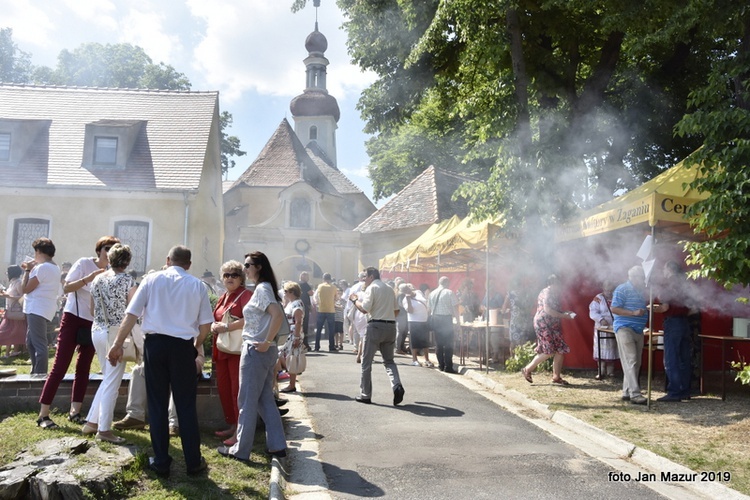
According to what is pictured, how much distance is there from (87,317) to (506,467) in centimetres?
423

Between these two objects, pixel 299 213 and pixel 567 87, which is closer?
pixel 567 87

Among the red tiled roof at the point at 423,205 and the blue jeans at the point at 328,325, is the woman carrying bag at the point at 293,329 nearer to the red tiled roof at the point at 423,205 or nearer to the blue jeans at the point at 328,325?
the blue jeans at the point at 328,325

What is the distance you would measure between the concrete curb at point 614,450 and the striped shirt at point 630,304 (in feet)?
5.18

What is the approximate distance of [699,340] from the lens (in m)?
10.6

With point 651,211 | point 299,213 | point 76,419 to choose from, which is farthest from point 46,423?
point 299,213

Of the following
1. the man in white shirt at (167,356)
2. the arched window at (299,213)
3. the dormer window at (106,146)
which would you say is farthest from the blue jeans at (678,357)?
the arched window at (299,213)

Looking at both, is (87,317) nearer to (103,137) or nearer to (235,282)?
(235,282)

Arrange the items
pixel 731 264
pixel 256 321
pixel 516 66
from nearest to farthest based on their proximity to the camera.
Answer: pixel 256 321, pixel 731 264, pixel 516 66

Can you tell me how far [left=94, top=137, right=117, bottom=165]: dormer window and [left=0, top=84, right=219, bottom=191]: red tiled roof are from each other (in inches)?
18.5

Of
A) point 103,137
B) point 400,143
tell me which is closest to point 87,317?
point 103,137

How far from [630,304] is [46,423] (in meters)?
7.08

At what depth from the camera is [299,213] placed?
42188 millimetres

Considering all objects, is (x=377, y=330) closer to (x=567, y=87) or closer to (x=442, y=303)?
(x=442, y=303)

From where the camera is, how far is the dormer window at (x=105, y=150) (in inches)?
986
